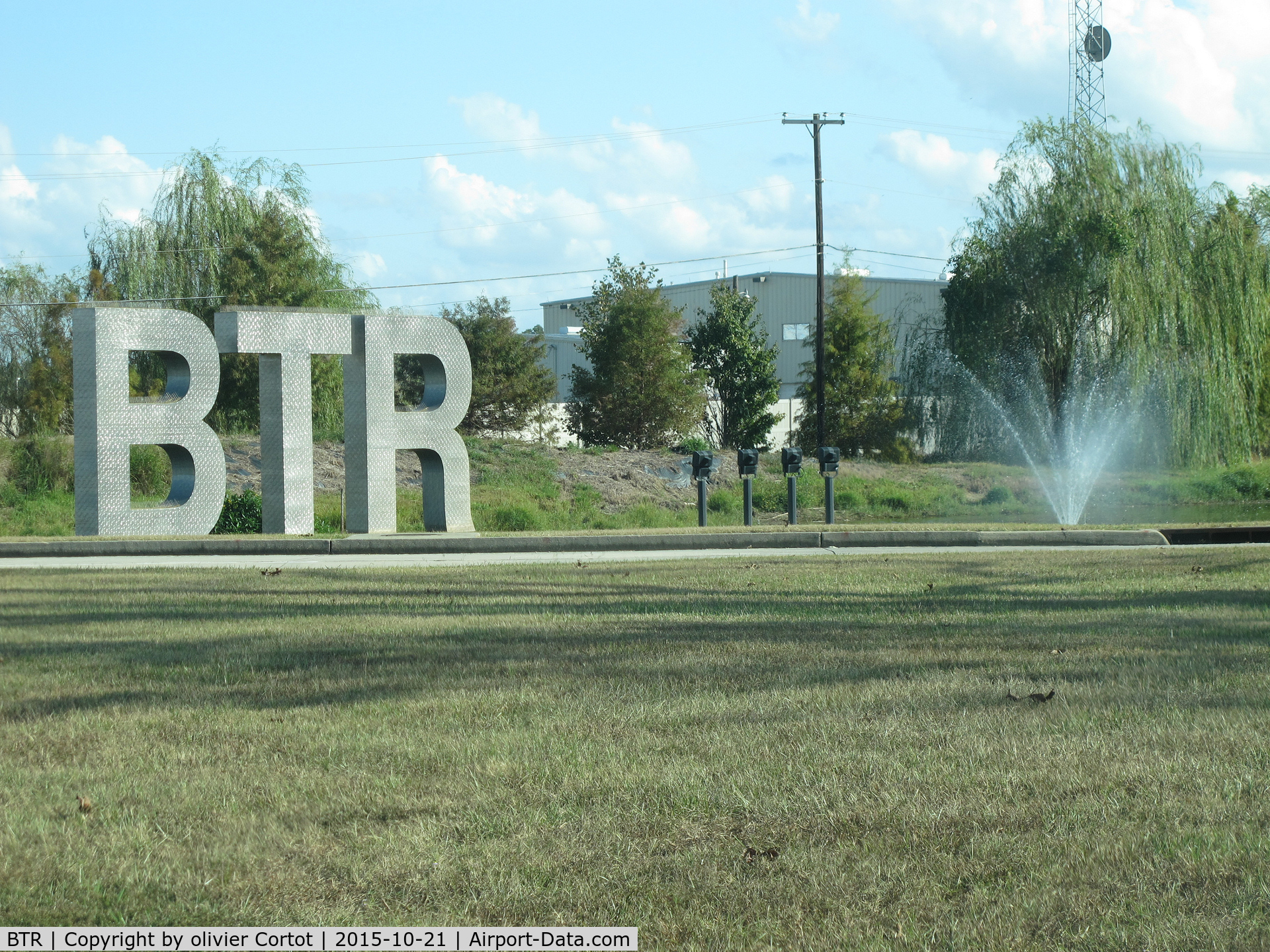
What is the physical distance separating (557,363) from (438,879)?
5932 cm

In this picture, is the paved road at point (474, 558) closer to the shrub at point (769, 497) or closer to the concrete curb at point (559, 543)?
the concrete curb at point (559, 543)

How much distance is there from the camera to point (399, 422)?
18.8 meters

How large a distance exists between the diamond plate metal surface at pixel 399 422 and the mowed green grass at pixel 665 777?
1071cm

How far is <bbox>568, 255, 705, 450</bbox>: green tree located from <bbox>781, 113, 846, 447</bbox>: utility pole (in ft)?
17.0


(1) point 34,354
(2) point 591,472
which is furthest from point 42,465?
(2) point 591,472

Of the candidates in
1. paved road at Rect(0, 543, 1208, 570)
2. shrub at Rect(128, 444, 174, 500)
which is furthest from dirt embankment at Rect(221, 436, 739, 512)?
paved road at Rect(0, 543, 1208, 570)

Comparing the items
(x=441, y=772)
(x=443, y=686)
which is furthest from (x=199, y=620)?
(x=441, y=772)

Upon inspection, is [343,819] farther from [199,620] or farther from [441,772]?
[199,620]

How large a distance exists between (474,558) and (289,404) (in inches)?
207

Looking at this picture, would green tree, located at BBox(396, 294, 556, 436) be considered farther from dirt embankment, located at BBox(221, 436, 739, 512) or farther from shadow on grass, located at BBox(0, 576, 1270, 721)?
shadow on grass, located at BBox(0, 576, 1270, 721)

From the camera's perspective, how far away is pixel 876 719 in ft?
15.9

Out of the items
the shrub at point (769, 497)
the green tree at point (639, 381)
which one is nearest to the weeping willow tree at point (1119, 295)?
the shrub at point (769, 497)

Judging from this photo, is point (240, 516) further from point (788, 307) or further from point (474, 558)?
point (788, 307)

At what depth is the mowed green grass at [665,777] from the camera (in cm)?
304
